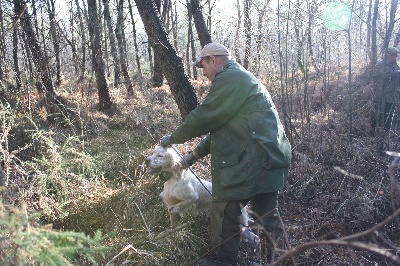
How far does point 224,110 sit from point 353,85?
412 inches

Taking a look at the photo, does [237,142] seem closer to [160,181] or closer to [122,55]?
[160,181]

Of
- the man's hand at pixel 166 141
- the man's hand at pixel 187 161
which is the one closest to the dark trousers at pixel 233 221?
the man's hand at pixel 187 161

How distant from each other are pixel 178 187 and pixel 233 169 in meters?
0.85

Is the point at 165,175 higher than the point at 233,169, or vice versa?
the point at 233,169

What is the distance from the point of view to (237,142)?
10.7 feet

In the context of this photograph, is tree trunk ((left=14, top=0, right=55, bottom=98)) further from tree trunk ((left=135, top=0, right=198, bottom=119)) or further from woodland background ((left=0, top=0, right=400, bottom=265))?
tree trunk ((left=135, top=0, right=198, bottom=119))

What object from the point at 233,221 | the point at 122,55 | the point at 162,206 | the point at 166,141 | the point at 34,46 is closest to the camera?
the point at 233,221

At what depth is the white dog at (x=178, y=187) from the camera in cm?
377

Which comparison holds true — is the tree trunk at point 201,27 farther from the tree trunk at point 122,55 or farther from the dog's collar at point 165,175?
the dog's collar at point 165,175

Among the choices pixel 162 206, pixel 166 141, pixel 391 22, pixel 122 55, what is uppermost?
pixel 122 55

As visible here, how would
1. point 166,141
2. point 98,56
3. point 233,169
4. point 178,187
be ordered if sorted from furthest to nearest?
1. point 98,56
2. point 178,187
3. point 166,141
4. point 233,169

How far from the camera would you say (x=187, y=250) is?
3.68 metres

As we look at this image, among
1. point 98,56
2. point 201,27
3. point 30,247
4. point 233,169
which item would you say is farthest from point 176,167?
point 98,56

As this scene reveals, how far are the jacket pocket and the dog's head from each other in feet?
2.30
